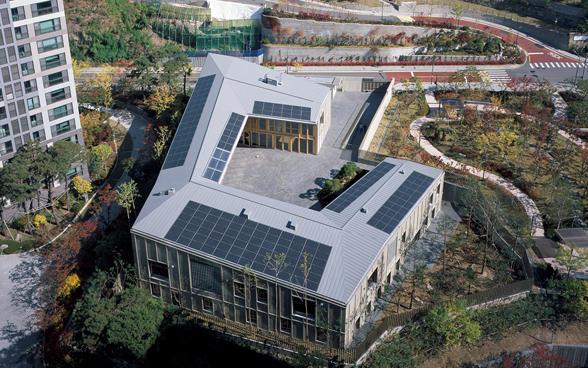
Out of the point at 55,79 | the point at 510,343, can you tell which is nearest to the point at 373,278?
the point at 510,343

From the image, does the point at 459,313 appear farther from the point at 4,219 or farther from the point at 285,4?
the point at 285,4

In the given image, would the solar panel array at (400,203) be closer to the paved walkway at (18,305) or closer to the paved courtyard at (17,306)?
the paved walkway at (18,305)

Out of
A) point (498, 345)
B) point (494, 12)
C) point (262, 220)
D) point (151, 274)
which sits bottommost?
point (498, 345)

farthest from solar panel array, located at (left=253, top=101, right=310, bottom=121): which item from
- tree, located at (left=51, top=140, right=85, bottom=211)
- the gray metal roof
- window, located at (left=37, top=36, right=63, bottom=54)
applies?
window, located at (left=37, top=36, right=63, bottom=54)

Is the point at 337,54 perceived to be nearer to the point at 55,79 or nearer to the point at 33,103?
the point at 55,79

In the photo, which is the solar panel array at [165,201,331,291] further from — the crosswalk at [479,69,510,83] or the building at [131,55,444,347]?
the crosswalk at [479,69,510,83]

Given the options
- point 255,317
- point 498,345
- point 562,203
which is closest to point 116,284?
point 255,317
